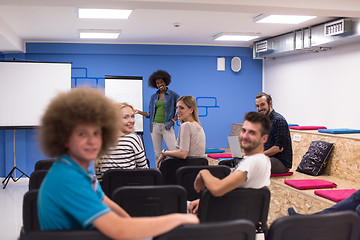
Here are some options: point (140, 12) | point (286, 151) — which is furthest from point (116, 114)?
point (140, 12)

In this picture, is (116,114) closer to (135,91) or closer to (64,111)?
(64,111)

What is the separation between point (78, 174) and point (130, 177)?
4.85 ft

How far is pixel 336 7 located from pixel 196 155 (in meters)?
2.11

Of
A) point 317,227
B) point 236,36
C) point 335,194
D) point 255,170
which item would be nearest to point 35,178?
point 255,170

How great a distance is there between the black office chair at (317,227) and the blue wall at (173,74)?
6.08 meters

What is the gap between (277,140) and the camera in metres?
4.34

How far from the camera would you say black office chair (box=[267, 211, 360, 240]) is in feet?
4.76

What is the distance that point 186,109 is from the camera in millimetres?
3797

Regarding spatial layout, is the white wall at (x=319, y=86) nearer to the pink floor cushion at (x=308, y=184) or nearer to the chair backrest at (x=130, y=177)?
the pink floor cushion at (x=308, y=184)

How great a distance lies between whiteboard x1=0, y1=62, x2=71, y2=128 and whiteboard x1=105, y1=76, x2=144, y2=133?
0.74m

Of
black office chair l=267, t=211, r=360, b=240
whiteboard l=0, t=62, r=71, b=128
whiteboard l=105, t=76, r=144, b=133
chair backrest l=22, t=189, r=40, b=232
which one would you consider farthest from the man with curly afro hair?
whiteboard l=105, t=76, r=144, b=133

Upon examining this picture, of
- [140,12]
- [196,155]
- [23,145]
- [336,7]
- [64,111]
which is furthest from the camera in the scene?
[23,145]

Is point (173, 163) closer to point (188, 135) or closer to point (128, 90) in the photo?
point (188, 135)

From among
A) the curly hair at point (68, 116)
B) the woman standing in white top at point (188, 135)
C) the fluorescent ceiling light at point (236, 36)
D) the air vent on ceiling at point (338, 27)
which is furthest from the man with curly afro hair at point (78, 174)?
the fluorescent ceiling light at point (236, 36)
